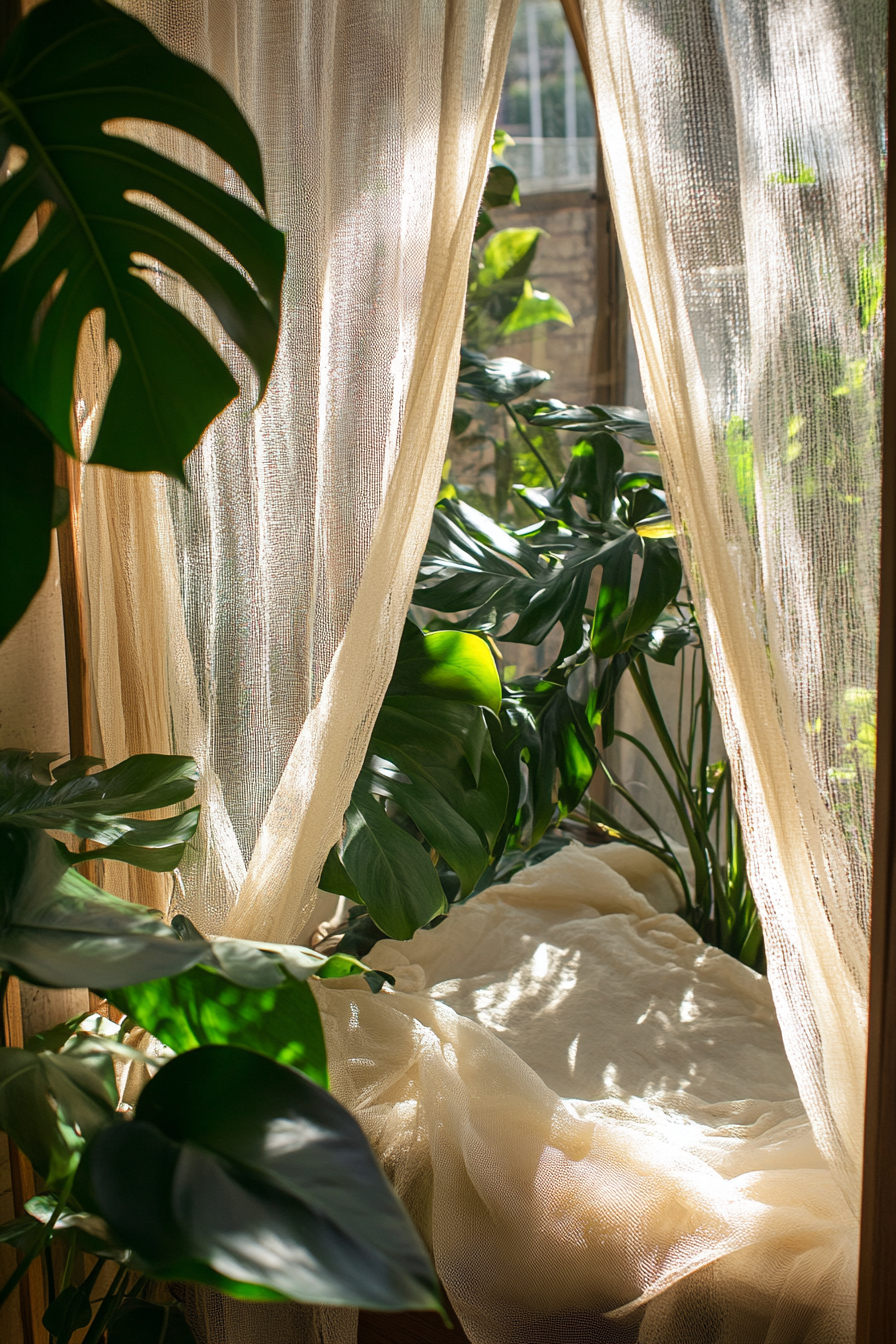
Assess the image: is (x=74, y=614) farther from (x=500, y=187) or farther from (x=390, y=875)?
(x=500, y=187)

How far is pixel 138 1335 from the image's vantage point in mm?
845

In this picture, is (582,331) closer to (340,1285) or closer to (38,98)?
(38,98)

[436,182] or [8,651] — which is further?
[8,651]

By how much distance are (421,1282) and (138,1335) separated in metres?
0.57

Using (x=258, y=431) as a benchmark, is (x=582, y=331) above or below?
above

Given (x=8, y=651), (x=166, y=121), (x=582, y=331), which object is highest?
(x=582, y=331)

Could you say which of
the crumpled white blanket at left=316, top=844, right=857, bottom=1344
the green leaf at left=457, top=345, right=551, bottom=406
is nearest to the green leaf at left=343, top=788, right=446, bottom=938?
the crumpled white blanket at left=316, top=844, right=857, bottom=1344

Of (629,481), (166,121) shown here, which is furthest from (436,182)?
(629,481)

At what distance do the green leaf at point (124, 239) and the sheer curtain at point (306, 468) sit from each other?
0.26m

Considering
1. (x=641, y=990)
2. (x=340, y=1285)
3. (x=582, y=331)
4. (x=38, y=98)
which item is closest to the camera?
(x=340, y=1285)

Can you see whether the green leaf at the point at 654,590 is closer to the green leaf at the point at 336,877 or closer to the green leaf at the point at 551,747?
the green leaf at the point at 551,747

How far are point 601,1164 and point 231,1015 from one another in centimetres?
46

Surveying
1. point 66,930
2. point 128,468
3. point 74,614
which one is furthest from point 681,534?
point 74,614

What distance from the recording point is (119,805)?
0.85 metres
